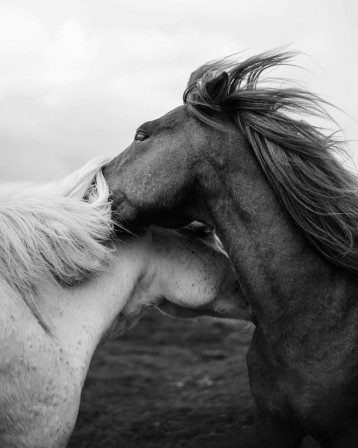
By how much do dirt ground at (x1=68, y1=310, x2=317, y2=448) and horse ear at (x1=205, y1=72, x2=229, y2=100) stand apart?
2.19m

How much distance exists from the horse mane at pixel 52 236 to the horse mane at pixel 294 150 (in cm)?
66

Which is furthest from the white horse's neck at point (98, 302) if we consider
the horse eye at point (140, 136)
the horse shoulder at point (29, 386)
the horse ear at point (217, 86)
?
the horse ear at point (217, 86)

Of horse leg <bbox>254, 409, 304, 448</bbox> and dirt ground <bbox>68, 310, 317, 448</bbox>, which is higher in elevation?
horse leg <bbox>254, 409, 304, 448</bbox>

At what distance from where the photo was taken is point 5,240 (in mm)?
2977

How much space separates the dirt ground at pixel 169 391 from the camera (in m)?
4.93

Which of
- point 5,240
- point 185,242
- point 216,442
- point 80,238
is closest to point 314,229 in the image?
point 185,242

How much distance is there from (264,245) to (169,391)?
9.52ft

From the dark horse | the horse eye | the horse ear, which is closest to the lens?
the dark horse

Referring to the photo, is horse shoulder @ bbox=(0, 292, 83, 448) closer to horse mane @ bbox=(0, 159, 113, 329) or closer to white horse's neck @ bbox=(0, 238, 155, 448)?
white horse's neck @ bbox=(0, 238, 155, 448)

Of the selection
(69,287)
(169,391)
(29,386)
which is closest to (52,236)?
(69,287)

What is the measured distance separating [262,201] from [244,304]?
0.74 m

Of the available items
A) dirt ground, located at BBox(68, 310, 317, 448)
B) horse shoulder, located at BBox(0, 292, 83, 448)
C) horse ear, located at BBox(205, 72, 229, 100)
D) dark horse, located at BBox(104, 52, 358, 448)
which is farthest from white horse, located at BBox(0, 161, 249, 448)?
dirt ground, located at BBox(68, 310, 317, 448)

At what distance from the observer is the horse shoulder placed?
2820 mm

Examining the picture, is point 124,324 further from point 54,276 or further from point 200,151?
point 200,151
